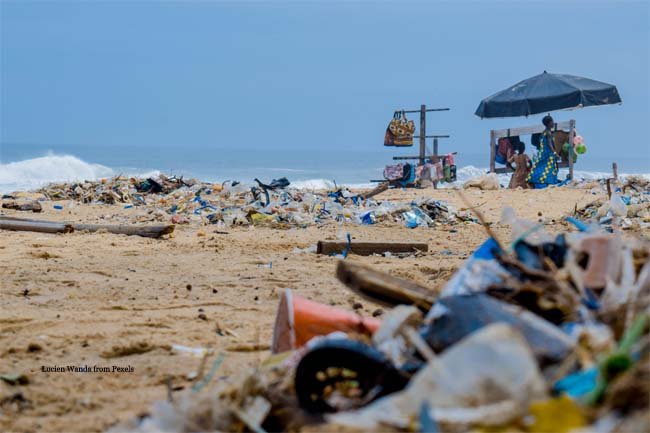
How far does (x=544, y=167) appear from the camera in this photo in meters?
15.5

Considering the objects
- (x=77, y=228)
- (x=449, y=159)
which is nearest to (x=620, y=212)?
(x=77, y=228)

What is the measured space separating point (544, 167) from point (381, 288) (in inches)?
537

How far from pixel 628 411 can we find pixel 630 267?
0.74 m

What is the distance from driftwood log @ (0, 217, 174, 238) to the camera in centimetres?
830

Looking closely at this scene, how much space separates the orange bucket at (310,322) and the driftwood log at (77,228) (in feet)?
18.5

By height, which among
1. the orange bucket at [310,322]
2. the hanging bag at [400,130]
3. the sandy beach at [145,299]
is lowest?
the sandy beach at [145,299]

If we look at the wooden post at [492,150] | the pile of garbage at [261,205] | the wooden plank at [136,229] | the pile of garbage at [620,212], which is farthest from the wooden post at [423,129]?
the wooden plank at [136,229]

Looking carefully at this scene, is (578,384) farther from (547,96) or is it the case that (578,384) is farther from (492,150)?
(492,150)

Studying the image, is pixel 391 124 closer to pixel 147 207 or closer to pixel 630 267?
pixel 147 207

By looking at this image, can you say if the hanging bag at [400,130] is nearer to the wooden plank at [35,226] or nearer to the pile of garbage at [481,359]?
the wooden plank at [35,226]

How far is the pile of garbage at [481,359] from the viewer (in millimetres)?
1701

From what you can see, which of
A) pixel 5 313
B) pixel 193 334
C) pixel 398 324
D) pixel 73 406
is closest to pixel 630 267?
pixel 398 324

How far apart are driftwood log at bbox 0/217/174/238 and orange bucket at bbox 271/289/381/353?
564 cm

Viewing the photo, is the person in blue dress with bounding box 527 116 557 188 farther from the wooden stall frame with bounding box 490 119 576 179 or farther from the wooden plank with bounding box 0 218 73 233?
the wooden plank with bounding box 0 218 73 233
